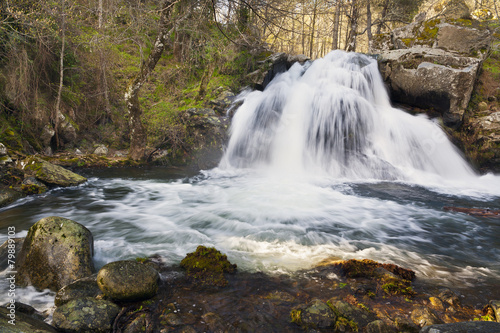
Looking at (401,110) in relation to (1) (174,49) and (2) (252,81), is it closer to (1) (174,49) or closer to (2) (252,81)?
(2) (252,81)

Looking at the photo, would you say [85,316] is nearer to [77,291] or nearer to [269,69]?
[77,291]

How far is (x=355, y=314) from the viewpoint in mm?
2674

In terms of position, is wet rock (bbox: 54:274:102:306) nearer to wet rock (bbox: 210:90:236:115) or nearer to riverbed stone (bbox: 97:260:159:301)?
riverbed stone (bbox: 97:260:159:301)

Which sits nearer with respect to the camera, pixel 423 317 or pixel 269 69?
pixel 423 317

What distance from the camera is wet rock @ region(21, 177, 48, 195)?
20.7 feet

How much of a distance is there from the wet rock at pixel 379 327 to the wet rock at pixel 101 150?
10051mm

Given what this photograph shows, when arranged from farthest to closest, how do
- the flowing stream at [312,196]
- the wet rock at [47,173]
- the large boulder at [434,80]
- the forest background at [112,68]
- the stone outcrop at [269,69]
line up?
the stone outcrop at [269,69] < the large boulder at [434,80] < the forest background at [112,68] < the wet rock at [47,173] < the flowing stream at [312,196]

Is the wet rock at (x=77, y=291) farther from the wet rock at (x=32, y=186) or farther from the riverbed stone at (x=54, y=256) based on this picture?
the wet rock at (x=32, y=186)

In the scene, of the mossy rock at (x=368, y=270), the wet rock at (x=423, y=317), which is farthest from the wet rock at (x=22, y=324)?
the wet rock at (x=423, y=317)

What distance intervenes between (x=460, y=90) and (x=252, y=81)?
7834mm

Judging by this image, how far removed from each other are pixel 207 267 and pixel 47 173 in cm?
574

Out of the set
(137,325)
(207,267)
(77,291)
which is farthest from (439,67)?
(77,291)

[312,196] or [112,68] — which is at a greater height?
[112,68]

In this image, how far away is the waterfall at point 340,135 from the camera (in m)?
9.46
